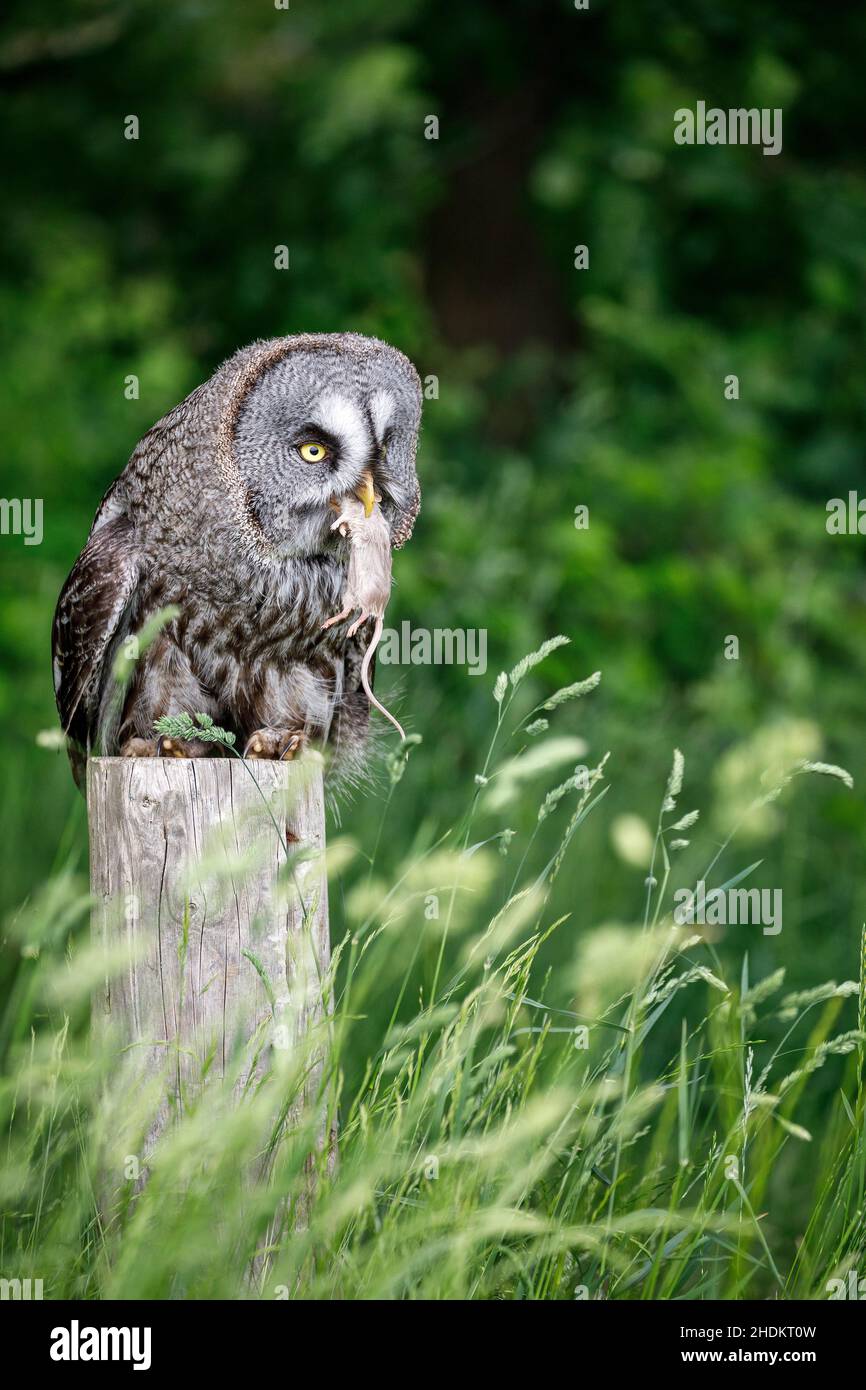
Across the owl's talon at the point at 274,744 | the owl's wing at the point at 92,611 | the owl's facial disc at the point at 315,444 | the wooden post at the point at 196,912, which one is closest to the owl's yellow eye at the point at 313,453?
the owl's facial disc at the point at 315,444

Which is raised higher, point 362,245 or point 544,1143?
point 362,245

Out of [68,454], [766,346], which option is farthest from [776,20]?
[68,454]

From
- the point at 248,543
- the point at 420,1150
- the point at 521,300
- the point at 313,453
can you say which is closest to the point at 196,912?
the point at 420,1150

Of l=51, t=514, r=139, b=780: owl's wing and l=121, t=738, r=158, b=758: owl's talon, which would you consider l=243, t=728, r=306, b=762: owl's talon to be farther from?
l=51, t=514, r=139, b=780: owl's wing

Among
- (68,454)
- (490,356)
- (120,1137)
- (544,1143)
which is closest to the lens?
(120,1137)

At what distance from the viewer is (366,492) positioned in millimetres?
3281

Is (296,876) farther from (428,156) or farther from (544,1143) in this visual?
(428,156)

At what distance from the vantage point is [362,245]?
8938 millimetres

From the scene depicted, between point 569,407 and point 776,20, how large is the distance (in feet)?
8.47

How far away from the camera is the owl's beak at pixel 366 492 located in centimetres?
327

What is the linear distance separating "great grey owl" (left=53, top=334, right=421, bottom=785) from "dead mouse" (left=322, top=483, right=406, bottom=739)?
6 cm

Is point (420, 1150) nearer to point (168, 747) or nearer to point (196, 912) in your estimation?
point (196, 912)

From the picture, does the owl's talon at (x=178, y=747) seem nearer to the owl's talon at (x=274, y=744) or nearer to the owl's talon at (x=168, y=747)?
the owl's talon at (x=168, y=747)

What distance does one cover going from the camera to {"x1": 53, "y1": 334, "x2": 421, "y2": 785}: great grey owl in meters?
3.34
